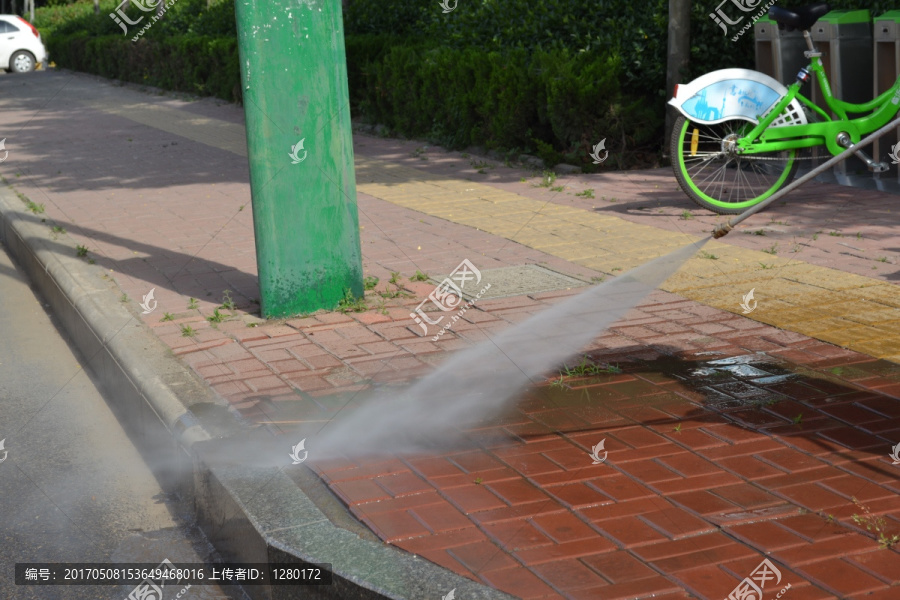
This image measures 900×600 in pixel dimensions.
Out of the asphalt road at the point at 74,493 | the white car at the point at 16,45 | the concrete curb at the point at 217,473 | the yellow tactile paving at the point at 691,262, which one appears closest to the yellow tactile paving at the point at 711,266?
the yellow tactile paving at the point at 691,262

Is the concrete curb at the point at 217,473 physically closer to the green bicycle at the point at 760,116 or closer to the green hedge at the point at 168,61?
the green bicycle at the point at 760,116

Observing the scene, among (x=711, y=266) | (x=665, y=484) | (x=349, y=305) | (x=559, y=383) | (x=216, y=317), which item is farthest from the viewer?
(x=711, y=266)

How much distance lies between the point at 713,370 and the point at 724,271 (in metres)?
1.89

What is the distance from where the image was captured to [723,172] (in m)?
9.05

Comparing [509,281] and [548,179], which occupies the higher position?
[548,179]

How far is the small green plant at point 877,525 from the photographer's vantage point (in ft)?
10.1

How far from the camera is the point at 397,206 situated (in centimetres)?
909

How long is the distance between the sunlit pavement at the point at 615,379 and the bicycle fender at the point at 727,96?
0.79 metres

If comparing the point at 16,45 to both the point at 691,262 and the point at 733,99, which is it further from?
the point at 691,262

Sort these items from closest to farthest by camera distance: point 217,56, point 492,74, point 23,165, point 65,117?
point 492,74
point 23,165
point 65,117
point 217,56

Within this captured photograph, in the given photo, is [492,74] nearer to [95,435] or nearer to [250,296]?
[250,296]

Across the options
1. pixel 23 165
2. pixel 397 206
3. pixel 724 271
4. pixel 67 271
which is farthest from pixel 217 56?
pixel 724 271

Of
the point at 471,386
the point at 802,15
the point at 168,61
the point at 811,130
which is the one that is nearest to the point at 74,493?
the point at 471,386

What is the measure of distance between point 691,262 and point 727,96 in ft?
6.81
